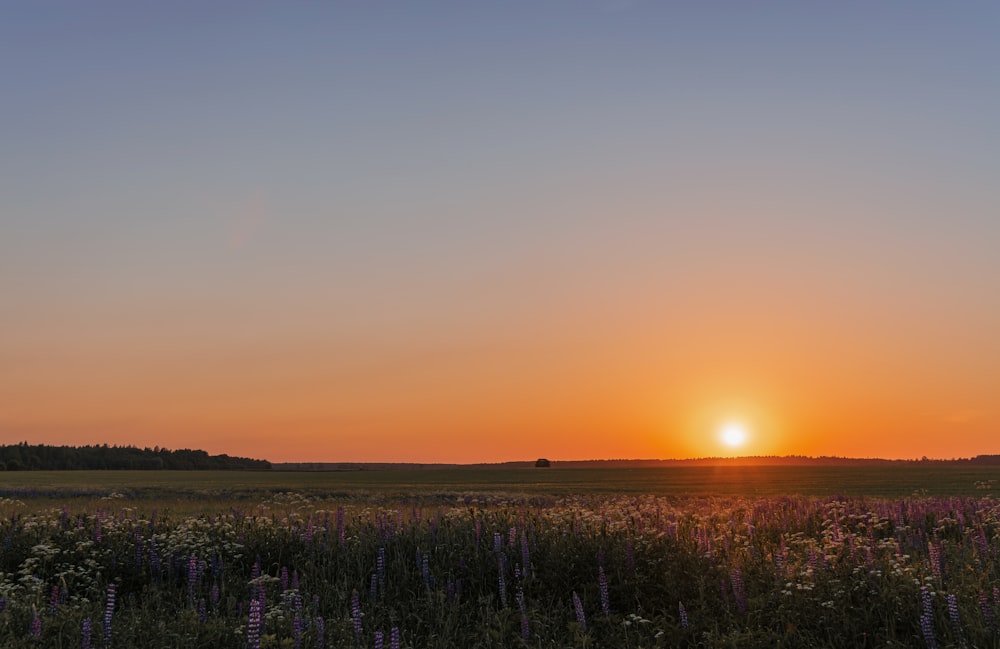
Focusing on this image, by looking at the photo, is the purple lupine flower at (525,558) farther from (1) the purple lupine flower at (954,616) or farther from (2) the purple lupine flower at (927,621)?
(1) the purple lupine flower at (954,616)

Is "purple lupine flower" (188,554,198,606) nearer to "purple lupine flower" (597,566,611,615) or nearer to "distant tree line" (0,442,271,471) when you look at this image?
"purple lupine flower" (597,566,611,615)

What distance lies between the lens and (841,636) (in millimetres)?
7828

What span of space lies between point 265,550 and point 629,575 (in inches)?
214

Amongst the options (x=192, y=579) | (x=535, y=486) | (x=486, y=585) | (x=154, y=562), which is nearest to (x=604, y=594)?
(x=486, y=585)

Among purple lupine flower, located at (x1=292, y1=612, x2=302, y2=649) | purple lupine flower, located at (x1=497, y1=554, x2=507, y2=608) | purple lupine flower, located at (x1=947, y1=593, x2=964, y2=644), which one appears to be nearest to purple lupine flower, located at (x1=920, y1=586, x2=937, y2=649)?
purple lupine flower, located at (x1=947, y1=593, x2=964, y2=644)

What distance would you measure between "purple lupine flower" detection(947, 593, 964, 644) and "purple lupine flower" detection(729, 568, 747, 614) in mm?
1976

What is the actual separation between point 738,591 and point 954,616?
7.07 feet

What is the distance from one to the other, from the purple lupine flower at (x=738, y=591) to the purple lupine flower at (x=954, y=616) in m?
1.98

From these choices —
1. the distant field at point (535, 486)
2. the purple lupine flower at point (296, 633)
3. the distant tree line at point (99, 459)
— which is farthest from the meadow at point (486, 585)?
the distant tree line at point (99, 459)

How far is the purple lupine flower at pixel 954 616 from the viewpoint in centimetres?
723

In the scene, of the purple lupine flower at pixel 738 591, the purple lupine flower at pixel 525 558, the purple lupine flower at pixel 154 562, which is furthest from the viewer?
the purple lupine flower at pixel 154 562

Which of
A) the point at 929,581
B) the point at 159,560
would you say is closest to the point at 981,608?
the point at 929,581

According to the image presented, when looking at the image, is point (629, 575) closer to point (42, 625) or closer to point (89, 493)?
point (42, 625)

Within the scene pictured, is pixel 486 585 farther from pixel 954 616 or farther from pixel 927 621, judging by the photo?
pixel 954 616
